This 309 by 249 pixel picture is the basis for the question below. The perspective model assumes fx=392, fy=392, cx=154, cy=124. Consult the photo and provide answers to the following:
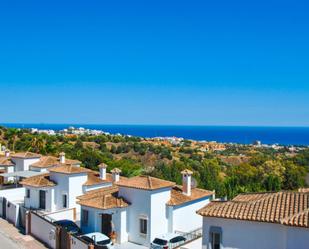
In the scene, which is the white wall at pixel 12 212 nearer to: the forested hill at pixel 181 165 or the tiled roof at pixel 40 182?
the tiled roof at pixel 40 182

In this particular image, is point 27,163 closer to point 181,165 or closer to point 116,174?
point 116,174

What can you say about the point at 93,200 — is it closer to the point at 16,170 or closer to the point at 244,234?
the point at 244,234

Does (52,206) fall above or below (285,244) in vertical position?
below

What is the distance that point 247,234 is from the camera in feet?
58.7

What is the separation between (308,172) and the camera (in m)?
64.5

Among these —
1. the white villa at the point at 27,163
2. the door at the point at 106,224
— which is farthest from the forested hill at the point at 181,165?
the door at the point at 106,224

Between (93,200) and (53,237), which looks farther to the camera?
(93,200)

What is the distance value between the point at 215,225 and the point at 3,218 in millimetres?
21126

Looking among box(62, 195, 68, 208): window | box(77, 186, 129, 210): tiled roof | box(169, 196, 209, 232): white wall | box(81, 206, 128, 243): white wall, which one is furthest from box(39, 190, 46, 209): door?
box(169, 196, 209, 232): white wall

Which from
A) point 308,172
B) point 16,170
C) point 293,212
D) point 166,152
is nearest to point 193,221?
point 293,212

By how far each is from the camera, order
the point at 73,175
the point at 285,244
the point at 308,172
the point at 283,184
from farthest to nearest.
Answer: the point at 308,172, the point at 283,184, the point at 73,175, the point at 285,244

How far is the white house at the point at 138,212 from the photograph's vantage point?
84.9 ft

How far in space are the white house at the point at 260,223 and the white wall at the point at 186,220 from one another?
778cm

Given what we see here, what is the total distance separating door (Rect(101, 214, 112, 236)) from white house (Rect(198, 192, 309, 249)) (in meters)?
9.60
